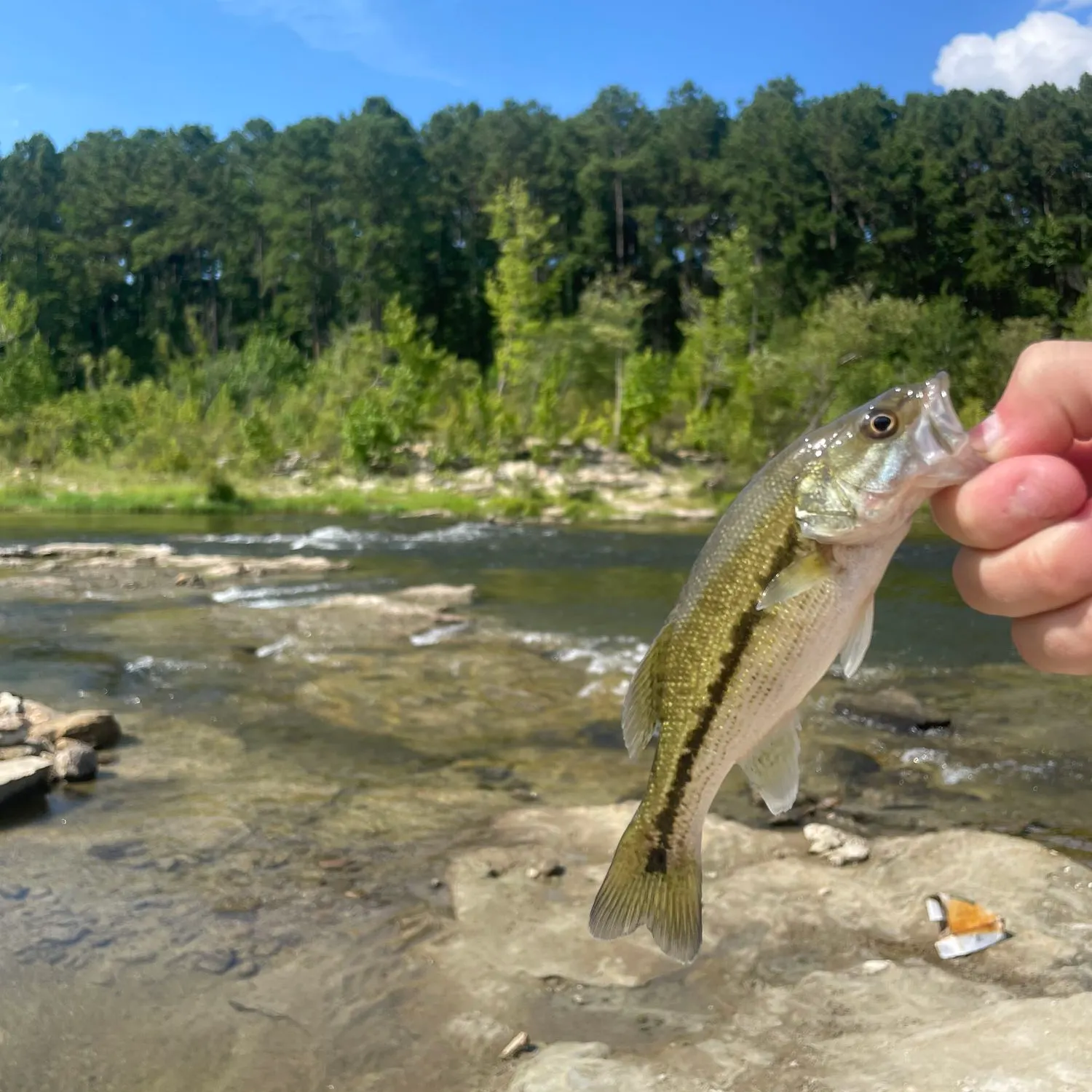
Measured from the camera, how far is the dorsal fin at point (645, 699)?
276 centimetres

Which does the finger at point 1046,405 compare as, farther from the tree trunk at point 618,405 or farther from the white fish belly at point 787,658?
the tree trunk at point 618,405

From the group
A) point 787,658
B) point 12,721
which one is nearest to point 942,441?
point 787,658

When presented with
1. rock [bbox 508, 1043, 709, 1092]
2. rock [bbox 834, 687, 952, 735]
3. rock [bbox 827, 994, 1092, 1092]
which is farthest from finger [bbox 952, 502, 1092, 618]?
rock [bbox 834, 687, 952, 735]

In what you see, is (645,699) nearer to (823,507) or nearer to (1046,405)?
(823,507)

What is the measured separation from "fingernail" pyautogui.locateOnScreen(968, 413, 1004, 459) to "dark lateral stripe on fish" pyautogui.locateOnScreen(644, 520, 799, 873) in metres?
0.47

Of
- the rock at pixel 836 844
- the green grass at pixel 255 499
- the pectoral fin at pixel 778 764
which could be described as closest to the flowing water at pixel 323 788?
the rock at pixel 836 844

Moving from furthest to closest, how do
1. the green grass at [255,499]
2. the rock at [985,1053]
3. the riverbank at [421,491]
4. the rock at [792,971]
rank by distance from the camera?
the riverbank at [421,491], the green grass at [255,499], the rock at [792,971], the rock at [985,1053]

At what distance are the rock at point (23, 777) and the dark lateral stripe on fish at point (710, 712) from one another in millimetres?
7308

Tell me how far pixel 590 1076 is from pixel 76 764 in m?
6.47

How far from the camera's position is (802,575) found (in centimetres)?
238

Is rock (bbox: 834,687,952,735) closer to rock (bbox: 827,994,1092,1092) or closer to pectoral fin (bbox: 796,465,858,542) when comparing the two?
rock (bbox: 827,994,1092,1092)

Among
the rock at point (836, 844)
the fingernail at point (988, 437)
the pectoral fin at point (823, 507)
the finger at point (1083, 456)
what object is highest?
the fingernail at point (988, 437)

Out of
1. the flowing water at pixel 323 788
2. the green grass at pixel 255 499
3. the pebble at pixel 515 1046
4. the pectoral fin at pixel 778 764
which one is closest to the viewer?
the pectoral fin at pixel 778 764

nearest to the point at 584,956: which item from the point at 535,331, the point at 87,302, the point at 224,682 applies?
the point at 224,682
